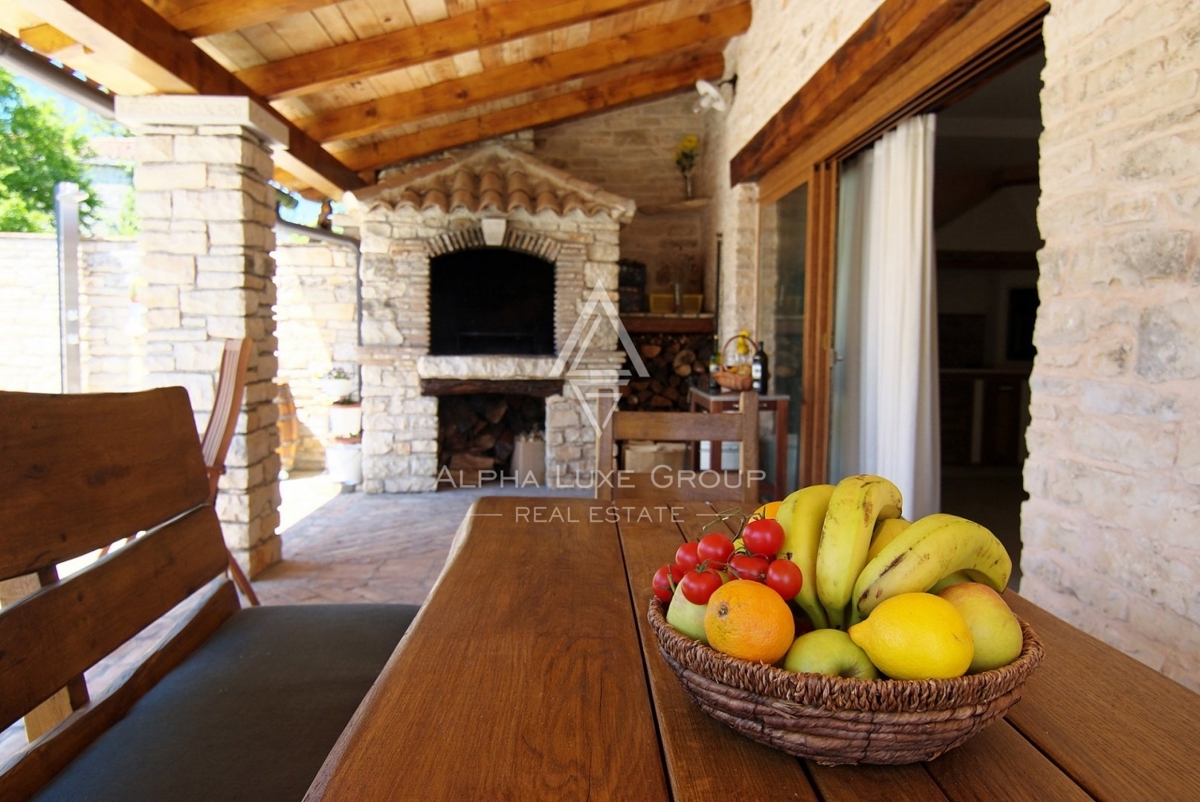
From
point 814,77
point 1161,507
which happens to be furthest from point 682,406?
point 1161,507

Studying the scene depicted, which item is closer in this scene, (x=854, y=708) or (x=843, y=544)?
(x=854, y=708)

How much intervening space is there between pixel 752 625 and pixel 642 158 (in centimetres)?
650

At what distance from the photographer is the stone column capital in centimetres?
305

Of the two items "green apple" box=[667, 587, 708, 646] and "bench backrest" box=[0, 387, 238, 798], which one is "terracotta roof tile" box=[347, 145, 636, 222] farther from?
"green apple" box=[667, 587, 708, 646]

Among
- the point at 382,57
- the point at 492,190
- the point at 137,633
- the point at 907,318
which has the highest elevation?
the point at 382,57

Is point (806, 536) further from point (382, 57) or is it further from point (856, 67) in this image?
point (382, 57)

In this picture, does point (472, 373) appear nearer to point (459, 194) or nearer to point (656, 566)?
point (459, 194)

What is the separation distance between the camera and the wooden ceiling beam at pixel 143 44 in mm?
2307

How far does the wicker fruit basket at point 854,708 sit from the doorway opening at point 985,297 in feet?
16.4

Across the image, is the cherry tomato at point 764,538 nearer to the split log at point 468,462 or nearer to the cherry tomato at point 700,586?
the cherry tomato at point 700,586

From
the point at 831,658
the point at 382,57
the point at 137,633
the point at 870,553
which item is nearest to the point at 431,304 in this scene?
the point at 382,57

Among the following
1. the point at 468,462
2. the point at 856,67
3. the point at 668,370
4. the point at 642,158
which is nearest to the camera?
the point at 856,67

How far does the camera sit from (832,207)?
3.77 meters

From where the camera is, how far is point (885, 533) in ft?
2.63
